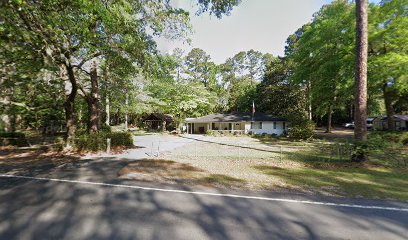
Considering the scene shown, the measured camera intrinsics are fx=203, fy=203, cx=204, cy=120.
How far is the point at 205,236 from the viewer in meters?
3.60

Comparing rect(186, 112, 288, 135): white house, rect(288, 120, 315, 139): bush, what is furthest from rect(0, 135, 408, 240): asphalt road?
rect(186, 112, 288, 135): white house

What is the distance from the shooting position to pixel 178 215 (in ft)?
14.6

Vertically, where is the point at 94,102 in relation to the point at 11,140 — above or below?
above

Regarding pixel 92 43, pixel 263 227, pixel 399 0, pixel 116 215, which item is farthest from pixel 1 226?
pixel 399 0

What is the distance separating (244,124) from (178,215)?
3112cm

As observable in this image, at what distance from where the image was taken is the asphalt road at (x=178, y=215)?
370 cm

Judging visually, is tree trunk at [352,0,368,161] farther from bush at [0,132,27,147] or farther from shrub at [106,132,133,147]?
bush at [0,132,27,147]

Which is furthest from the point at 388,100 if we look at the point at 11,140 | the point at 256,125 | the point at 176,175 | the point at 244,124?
the point at 11,140

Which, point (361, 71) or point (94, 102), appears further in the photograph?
point (94, 102)

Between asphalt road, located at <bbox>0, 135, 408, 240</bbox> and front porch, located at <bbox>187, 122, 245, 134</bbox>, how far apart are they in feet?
92.4

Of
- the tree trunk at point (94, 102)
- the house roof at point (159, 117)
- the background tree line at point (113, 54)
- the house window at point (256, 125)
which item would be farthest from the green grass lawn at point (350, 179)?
the house roof at point (159, 117)

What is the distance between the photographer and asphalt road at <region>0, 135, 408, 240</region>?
3699mm

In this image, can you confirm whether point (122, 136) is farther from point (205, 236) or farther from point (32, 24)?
point (205, 236)

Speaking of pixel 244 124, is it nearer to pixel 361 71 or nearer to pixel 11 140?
pixel 361 71
